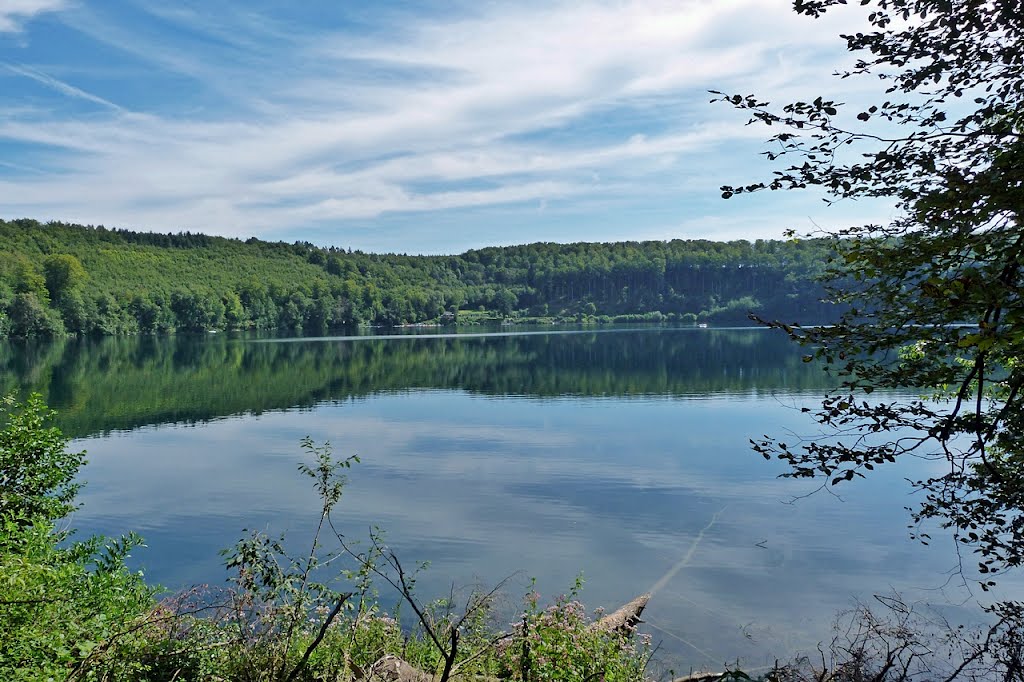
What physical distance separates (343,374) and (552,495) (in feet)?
137

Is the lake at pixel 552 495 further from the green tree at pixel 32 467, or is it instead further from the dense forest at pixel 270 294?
the dense forest at pixel 270 294

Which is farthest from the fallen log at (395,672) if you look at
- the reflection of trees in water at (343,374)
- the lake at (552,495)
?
the reflection of trees in water at (343,374)

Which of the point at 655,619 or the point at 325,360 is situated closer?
the point at 655,619

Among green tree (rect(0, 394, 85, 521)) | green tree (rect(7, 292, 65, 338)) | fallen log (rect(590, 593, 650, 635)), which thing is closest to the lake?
fallen log (rect(590, 593, 650, 635))

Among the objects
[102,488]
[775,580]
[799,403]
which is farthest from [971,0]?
[799,403]

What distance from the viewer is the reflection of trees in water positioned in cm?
4394

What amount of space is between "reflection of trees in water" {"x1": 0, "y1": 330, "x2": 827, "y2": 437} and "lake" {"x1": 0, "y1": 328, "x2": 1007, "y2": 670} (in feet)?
1.51

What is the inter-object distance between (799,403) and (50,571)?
37289mm

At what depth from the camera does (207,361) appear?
241 feet

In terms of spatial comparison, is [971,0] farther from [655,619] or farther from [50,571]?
[655,619]

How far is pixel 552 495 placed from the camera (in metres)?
21.8

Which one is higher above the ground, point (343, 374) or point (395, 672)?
point (395, 672)

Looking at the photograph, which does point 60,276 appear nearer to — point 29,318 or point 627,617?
point 29,318

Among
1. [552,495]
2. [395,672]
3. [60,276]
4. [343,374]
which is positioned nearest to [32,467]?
[395,672]
